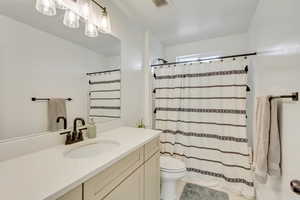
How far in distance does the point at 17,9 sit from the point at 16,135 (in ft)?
2.66

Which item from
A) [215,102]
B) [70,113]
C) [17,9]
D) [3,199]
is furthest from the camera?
[215,102]

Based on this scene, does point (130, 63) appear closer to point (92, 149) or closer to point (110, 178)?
point (92, 149)

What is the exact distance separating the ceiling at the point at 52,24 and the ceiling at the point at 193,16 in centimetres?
63

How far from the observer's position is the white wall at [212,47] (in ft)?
8.18

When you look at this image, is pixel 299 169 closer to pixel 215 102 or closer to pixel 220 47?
pixel 215 102

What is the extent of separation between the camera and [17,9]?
918mm

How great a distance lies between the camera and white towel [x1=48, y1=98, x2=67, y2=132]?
109 cm

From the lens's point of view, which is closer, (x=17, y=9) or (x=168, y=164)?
(x=17, y=9)

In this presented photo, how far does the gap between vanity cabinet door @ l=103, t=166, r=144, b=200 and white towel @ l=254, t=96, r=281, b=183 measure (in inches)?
37.8

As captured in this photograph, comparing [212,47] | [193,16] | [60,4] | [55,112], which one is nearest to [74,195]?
[55,112]

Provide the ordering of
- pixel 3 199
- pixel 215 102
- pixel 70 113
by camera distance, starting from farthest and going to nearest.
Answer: pixel 215 102
pixel 70 113
pixel 3 199

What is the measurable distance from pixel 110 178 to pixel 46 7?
124 cm

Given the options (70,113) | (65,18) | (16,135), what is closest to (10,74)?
(16,135)

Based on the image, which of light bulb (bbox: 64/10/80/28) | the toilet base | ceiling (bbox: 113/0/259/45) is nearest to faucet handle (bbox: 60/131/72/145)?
light bulb (bbox: 64/10/80/28)
